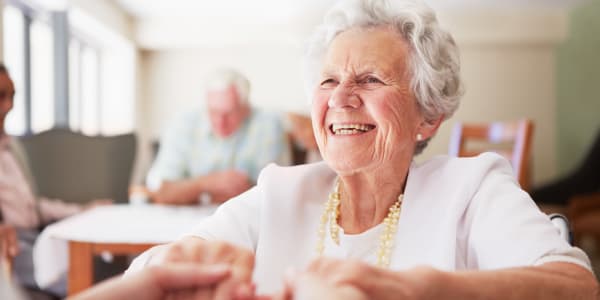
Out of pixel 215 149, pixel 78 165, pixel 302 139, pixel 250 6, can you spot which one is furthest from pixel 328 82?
pixel 250 6

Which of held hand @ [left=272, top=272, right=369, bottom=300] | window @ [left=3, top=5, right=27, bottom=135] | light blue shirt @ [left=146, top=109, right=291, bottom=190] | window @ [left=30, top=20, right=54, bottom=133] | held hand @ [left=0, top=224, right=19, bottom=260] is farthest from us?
window @ [left=30, top=20, right=54, bottom=133]

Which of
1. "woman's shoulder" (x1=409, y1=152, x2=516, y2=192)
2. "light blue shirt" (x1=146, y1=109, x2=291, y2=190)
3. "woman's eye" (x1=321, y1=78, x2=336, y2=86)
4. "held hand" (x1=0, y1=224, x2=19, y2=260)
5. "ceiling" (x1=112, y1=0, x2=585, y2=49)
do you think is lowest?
"held hand" (x1=0, y1=224, x2=19, y2=260)

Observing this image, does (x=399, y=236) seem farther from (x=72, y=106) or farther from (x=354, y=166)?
(x=72, y=106)

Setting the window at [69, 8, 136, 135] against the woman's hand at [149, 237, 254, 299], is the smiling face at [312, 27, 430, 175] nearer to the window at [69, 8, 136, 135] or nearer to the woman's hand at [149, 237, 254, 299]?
the woman's hand at [149, 237, 254, 299]

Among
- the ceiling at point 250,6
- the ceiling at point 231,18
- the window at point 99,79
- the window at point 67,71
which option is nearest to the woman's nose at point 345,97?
the window at point 67,71

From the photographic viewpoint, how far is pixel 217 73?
8.79 feet

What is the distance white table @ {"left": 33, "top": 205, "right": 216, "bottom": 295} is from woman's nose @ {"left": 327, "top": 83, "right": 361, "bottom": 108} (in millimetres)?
801

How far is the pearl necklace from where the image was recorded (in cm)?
87

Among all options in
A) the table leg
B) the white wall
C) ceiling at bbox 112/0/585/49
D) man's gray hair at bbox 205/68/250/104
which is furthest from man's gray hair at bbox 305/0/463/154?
the white wall

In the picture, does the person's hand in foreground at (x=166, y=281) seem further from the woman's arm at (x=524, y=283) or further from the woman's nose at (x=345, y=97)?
the woman's nose at (x=345, y=97)

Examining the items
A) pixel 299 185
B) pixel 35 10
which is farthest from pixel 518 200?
pixel 35 10

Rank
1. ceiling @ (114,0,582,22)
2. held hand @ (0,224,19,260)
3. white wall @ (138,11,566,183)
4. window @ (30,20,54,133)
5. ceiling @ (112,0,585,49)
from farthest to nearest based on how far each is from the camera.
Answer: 1. white wall @ (138,11,566,183)
2. ceiling @ (112,0,585,49)
3. ceiling @ (114,0,582,22)
4. window @ (30,20,54,133)
5. held hand @ (0,224,19,260)

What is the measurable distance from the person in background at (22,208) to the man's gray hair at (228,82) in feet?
2.33

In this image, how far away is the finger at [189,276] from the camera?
0.55m
